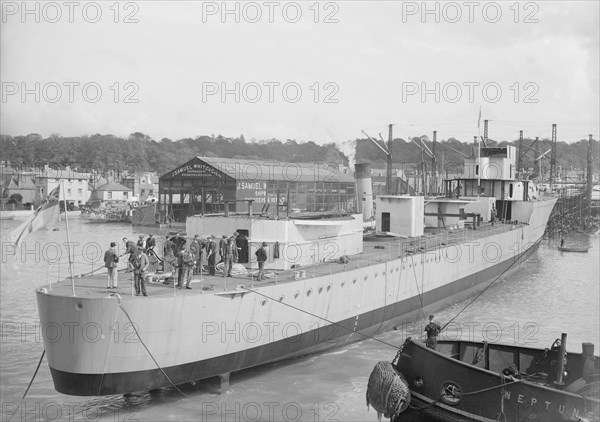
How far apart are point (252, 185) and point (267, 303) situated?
140 ft

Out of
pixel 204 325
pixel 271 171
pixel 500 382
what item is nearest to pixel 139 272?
pixel 204 325

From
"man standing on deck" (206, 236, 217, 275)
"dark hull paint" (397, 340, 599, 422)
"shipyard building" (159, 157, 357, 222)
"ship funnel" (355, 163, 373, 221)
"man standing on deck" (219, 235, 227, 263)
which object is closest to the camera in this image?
"dark hull paint" (397, 340, 599, 422)

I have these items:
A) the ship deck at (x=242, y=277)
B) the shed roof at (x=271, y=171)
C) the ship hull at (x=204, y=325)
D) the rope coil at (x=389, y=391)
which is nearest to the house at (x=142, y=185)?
the shed roof at (x=271, y=171)

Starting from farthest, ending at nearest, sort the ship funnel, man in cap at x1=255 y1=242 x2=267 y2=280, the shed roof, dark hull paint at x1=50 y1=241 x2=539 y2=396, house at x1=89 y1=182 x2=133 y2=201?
house at x1=89 y1=182 x2=133 y2=201 → the shed roof → the ship funnel → man in cap at x1=255 y1=242 x2=267 y2=280 → dark hull paint at x1=50 y1=241 x2=539 y2=396

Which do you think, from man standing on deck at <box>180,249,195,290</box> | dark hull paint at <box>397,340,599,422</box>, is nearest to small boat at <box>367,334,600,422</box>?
dark hull paint at <box>397,340,599,422</box>

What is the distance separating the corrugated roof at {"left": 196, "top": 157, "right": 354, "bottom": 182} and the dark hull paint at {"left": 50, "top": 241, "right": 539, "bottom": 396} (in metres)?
32.5

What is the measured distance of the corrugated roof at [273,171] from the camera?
6019 centimetres

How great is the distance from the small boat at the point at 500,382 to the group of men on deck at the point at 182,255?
6.35m

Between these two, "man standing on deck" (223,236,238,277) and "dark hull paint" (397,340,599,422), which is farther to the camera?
"man standing on deck" (223,236,238,277)

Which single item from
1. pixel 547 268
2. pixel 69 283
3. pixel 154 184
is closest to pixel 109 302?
pixel 69 283

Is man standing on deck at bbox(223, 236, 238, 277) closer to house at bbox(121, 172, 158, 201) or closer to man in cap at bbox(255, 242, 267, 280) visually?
man in cap at bbox(255, 242, 267, 280)

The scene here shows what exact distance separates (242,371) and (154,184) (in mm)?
94844

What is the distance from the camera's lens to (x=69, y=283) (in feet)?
59.1

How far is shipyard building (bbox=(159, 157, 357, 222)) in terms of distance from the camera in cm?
5919
